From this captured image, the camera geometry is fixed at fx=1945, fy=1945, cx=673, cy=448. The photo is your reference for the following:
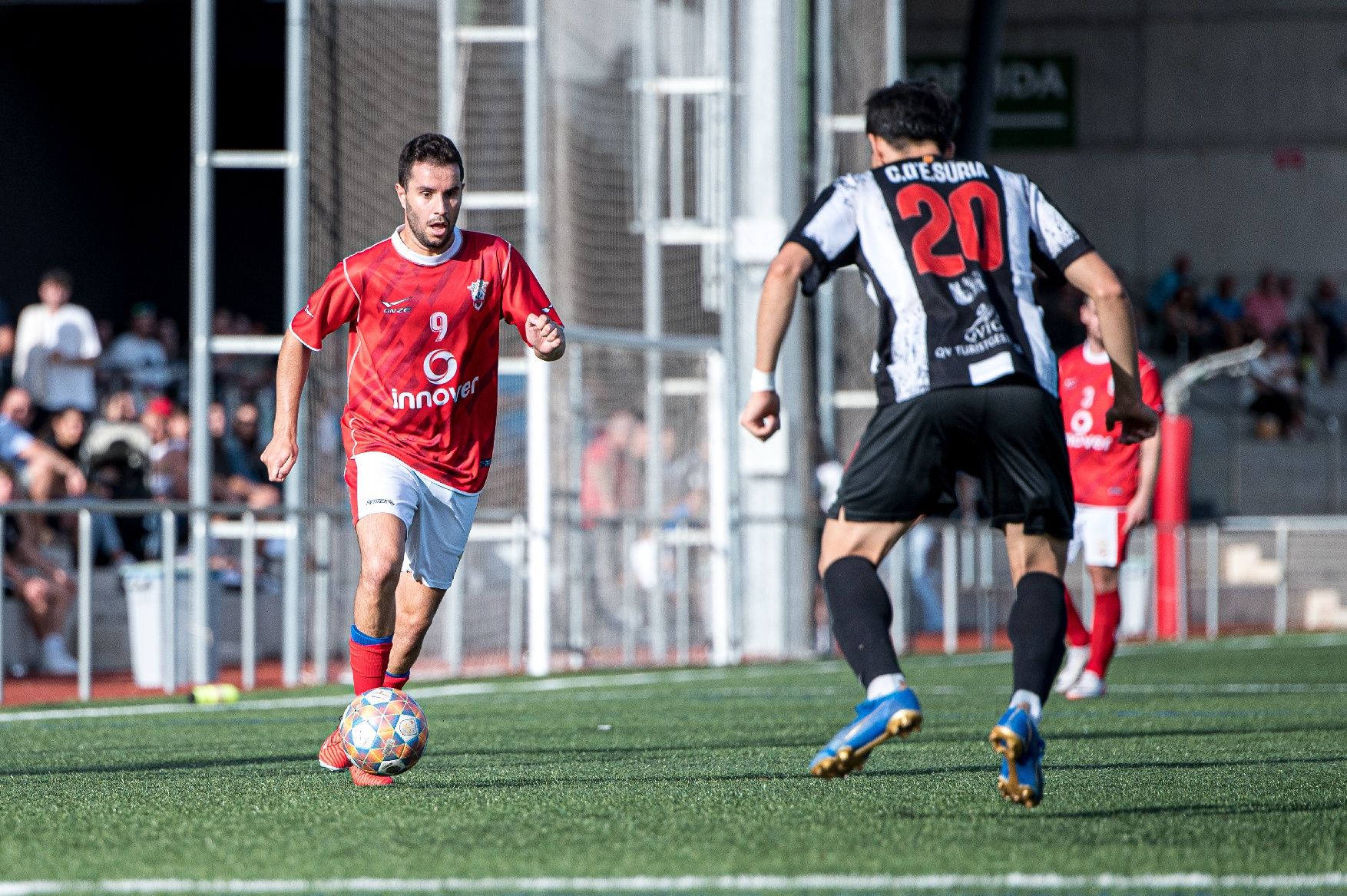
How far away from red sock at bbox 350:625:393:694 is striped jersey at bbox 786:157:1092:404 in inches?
78.3

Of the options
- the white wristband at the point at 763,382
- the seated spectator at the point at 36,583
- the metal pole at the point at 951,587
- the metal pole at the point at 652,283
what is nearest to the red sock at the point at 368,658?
the white wristband at the point at 763,382

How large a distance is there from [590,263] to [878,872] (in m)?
13.0

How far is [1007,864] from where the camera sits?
409 cm

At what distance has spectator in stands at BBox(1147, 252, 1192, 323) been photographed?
98.1 ft

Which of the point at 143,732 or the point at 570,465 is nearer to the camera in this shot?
the point at 143,732

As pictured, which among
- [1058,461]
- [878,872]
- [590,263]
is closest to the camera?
[878,872]

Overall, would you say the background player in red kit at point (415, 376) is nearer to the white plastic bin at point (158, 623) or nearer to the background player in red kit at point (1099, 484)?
the background player in red kit at point (1099, 484)

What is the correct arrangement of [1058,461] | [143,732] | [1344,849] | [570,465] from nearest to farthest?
[1344,849]
[1058,461]
[143,732]
[570,465]

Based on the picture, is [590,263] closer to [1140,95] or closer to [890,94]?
[890,94]

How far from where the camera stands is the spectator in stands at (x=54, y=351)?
614 inches

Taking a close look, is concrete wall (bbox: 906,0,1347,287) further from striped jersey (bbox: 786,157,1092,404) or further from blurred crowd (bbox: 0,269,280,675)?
striped jersey (bbox: 786,157,1092,404)

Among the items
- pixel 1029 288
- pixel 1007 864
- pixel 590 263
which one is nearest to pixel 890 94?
pixel 1029 288

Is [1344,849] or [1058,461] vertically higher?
[1058,461]

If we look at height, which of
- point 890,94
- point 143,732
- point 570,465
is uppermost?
point 890,94
